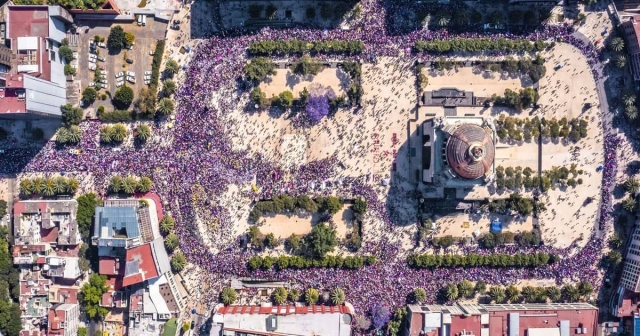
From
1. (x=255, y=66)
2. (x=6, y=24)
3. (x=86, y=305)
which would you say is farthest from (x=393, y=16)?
(x=86, y=305)

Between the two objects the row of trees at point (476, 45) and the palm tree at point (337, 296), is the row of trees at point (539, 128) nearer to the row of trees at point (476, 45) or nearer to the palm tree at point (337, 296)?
the row of trees at point (476, 45)

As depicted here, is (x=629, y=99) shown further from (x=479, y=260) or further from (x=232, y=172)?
(x=232, y=172)

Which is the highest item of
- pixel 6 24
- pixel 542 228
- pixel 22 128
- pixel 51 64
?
pixel 6 24

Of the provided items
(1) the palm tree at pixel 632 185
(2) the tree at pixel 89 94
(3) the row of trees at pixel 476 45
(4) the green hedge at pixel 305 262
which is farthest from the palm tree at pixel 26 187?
(1) the palm tree at pixel 632 185

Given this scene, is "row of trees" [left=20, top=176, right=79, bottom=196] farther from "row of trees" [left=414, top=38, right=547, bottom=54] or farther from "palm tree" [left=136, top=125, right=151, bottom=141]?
"row of trees" [left=414, top=38, right=547, bottom=54]

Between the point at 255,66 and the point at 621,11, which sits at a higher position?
the point at 621,11

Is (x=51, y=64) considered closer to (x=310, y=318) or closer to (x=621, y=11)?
(x=310, y=318)

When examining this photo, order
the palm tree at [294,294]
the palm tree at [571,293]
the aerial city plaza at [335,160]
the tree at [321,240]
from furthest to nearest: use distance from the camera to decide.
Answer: the palm tree at [571,293]
the palm tree at [294,294]
the aerial city plaza at [335,160]
the tree at [321,240]
